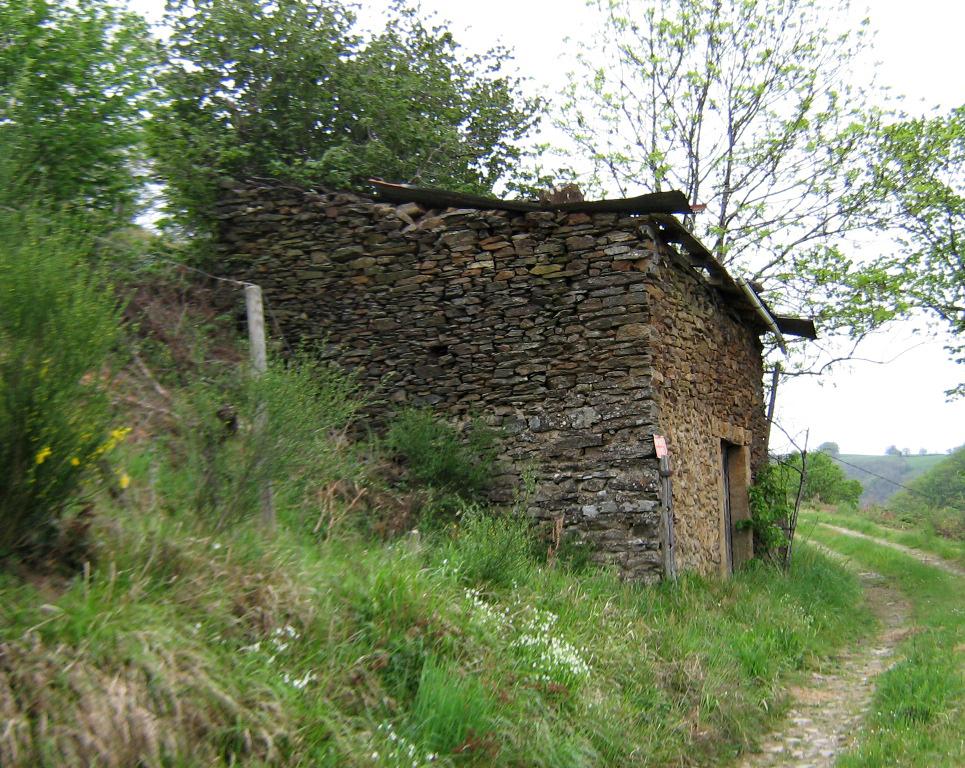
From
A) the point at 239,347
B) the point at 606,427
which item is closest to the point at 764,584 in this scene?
the point at 606,427

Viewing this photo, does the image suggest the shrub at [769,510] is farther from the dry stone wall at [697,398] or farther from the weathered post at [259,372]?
the weathered post at [259,372]

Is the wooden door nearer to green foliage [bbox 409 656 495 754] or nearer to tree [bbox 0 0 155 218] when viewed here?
green foliage [bbox 409 656 495 754]

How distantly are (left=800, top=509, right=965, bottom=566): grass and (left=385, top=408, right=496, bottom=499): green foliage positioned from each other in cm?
1219

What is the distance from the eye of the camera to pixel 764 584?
1012 cm

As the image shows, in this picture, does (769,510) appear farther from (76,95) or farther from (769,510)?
(76,95)

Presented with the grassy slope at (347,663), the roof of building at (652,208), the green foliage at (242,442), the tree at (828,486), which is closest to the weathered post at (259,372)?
the green foliage at (242,442)

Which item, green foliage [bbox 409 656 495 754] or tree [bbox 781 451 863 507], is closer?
green foliage [bbox 409 656 495 754]

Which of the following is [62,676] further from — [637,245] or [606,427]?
[637,245]

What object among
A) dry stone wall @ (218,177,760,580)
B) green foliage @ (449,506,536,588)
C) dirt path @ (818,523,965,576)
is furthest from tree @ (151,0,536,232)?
dirt path @ (818,523,965,576)

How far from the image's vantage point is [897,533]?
22781 millimetres

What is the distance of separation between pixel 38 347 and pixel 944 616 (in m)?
10.4

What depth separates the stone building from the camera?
28.0 ft

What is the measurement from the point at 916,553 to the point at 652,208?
14.2 m

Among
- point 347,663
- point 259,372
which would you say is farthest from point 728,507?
point 347,663
